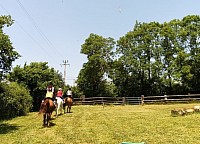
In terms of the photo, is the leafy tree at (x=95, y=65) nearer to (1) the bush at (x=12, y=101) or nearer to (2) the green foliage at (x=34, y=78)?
(2) the green foliage at (x=34, y=78)

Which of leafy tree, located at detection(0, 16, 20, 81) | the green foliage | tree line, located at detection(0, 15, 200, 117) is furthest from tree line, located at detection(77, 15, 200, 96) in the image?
leafy tree, located at detection(0, 16, 20, 81)

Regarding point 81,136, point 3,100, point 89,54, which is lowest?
point 81,136

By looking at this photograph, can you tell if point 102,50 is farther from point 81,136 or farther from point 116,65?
point 81,136

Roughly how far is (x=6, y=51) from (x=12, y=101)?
33.0 feet

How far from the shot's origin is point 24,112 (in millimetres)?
28484

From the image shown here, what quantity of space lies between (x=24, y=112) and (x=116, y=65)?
30554 millimetres

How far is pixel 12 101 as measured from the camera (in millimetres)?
25703

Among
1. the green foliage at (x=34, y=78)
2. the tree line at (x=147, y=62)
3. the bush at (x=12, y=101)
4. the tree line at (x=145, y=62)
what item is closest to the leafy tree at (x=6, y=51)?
the bush at (x=12, y=101)

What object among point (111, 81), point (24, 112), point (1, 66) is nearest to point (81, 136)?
point (1, 66)

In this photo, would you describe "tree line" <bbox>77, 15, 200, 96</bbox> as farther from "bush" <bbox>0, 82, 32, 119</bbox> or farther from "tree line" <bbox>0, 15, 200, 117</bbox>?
"bush" <bbox>0, 82, 32, 119</bbox>

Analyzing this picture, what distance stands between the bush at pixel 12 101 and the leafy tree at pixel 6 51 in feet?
22.3

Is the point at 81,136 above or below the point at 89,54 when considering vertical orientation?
below

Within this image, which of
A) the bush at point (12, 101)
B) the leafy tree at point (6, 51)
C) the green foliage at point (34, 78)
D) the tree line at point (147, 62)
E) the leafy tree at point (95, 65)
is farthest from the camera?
the leafy tree at point (95, 65)

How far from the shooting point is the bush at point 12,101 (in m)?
24.5
